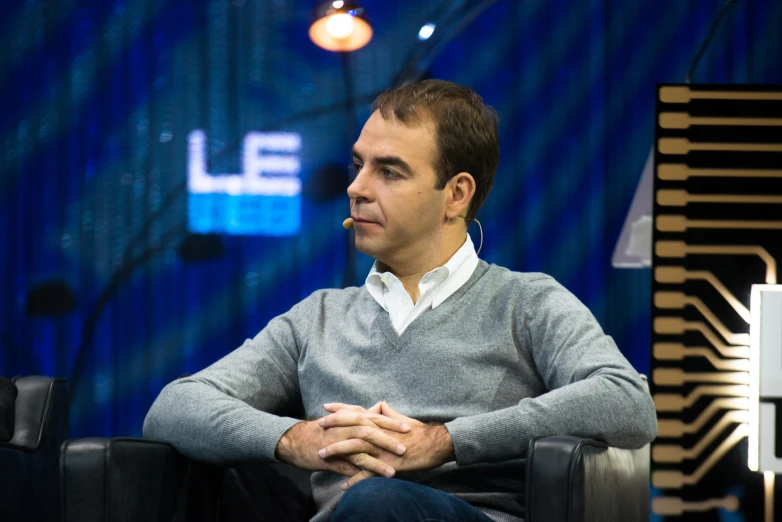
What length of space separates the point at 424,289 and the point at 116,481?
0.66 metres

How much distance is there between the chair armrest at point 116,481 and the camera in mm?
1342

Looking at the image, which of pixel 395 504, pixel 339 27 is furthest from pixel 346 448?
pixel 339 27

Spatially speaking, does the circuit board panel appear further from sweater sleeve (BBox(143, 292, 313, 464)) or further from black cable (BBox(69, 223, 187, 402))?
sweater sleeve (BBox(143, 292, 313, 464))

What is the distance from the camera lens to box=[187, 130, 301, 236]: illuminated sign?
3762 millimetres

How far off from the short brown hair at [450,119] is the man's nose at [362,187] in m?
0.12

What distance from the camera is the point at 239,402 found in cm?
152

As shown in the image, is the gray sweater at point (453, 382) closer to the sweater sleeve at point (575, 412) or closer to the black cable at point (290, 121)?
the sweater sleeve at point (575, 412)

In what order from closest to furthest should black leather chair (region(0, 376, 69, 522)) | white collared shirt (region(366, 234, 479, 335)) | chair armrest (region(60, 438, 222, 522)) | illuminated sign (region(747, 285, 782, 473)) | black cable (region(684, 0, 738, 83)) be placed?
chair armrest (region(60, 438, 222, 522)), white collared shirt (region(366, 234, 479, 335)), black leather chair (region(0, 376, 69, 522)), illuminated sign (region(747, 285, 782, 473)), black cable (region(684, 0, 738, 83))

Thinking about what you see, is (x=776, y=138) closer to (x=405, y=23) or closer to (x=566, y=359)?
(x=405, y=23)

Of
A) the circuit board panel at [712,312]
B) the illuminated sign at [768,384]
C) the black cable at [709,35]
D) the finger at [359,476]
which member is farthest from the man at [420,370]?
the black cable at [709,35]

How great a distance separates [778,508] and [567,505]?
266cm

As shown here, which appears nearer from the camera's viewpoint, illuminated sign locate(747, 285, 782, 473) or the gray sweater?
the gray sweater

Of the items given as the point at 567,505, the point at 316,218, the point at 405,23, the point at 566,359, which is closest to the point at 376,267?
the point at 566,359

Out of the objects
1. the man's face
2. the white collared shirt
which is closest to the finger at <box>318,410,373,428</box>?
the white collared shirt
